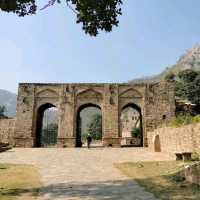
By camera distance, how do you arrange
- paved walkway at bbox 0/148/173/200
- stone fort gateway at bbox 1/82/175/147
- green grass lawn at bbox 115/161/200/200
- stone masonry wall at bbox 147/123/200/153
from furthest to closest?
stone fort gateway at bbox 1/82/175/147 < stone masonry wall at bbox 147/123/200/153 < paved walkway at bbox 0/148/173/200 < green grass lawn at bbox 115/161/200/200

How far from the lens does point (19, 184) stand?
30.6 ft

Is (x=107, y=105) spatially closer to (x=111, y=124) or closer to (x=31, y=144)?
(x=111, y=124)

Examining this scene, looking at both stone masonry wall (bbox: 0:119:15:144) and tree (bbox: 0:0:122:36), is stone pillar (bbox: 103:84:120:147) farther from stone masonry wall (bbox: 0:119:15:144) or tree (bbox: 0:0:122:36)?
tree (bbox: 0:0:122:36)

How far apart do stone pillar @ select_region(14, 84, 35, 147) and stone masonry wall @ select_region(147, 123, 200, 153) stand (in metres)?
12.3

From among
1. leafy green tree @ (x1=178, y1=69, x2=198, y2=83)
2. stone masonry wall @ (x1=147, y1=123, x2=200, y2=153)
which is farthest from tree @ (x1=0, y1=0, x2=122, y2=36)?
leafy green tree @ (x1=178, y1=69, x2=198, y2=83)

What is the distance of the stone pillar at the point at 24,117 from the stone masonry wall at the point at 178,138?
1234cm

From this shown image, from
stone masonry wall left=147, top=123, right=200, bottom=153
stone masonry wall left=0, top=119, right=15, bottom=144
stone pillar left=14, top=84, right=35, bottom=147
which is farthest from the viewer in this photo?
stone masonry wall left=0, top=119, right=15, bottom=144

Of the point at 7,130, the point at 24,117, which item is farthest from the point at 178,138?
the point at 7,130

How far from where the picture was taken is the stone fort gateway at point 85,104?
2862 cm

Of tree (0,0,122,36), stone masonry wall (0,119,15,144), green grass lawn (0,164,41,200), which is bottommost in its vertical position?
green grass lawn (0,164,41,200)

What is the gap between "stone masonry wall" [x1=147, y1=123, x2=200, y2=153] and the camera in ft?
48.9

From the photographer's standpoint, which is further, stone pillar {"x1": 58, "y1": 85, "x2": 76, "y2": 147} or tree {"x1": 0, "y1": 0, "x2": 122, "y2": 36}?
stone pillar {"x1": 58, "y1": 85, "x2": 76, "y2": 147}

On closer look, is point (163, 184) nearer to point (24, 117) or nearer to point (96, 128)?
point (24, 117)

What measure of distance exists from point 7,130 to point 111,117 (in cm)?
1049
